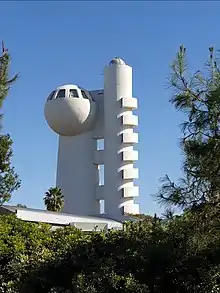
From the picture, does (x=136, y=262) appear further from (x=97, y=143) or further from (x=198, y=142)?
(x=97, y=143)

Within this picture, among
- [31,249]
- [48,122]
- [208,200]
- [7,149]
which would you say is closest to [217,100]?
[208,200]

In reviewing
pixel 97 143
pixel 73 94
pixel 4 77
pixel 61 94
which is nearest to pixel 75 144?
pixel 97 143

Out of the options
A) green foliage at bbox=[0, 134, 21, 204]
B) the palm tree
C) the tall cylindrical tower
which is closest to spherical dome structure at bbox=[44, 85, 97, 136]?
the tall cylindrical tower

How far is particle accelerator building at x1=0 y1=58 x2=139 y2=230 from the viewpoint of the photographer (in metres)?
43.5

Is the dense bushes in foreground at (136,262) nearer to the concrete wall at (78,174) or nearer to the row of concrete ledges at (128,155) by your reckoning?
the row of concrete ledges at (128,155)

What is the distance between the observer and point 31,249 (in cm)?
1406

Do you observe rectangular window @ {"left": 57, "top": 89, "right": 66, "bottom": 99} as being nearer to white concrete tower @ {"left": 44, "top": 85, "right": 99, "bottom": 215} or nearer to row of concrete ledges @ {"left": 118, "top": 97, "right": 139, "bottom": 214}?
white concrete tower @ {"left": 44, "top": 85, "right": 99, "bottom": 215}

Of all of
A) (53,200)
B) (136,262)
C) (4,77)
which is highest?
(53,200)

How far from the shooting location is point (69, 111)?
43531mm

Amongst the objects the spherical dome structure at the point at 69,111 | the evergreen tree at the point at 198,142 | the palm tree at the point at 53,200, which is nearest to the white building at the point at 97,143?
the spherical dome structure at the point at 69,111

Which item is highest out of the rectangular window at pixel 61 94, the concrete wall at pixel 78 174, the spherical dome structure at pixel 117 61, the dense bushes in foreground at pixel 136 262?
the spherical dome structure at pixel 117 61

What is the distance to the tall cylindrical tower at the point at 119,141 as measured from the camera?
142ft

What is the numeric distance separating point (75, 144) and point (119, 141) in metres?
3.66

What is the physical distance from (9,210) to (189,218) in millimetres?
13680
